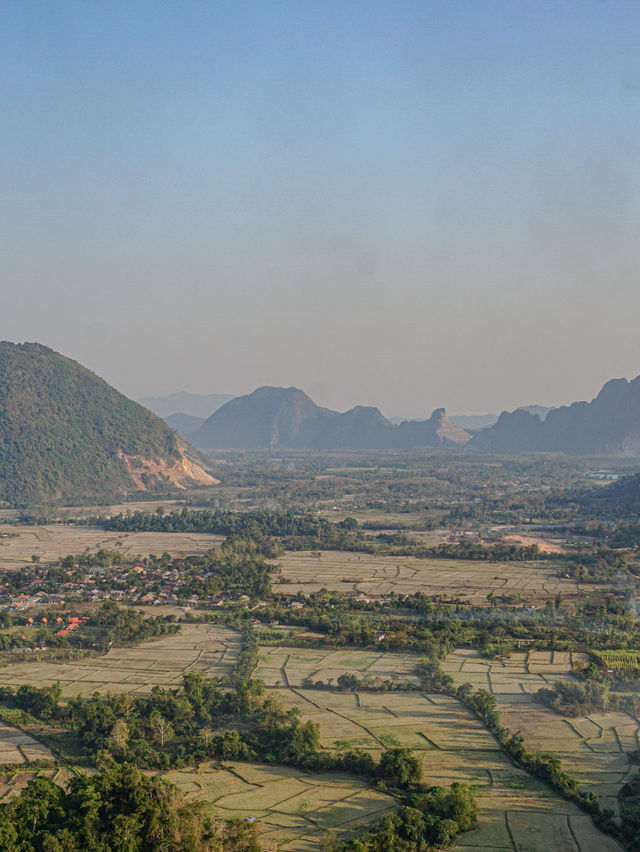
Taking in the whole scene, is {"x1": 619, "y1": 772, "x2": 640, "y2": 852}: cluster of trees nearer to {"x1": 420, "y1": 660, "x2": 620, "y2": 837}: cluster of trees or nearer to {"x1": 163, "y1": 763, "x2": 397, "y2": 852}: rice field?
{"x1": 420, "y1": 660, "x2": 620, "y2": 837}: cluster of trees

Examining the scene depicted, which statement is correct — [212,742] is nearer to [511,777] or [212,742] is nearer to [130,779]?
[130,779]

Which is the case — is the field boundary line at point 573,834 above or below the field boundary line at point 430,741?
below

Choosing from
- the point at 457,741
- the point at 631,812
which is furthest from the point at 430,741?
the point at 631,812

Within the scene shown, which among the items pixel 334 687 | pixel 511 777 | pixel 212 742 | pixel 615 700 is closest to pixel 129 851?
pixel 212 742

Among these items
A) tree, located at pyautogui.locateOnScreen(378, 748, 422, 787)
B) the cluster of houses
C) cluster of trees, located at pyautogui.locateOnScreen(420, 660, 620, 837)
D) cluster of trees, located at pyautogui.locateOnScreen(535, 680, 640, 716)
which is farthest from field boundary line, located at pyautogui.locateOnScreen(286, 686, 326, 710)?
the cluster of houses

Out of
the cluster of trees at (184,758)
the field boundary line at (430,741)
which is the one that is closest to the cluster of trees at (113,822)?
the cluster of trees at (184,758)

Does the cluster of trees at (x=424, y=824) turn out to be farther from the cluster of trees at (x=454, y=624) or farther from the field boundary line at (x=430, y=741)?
the cluster of trees at (x=454, y=624)
